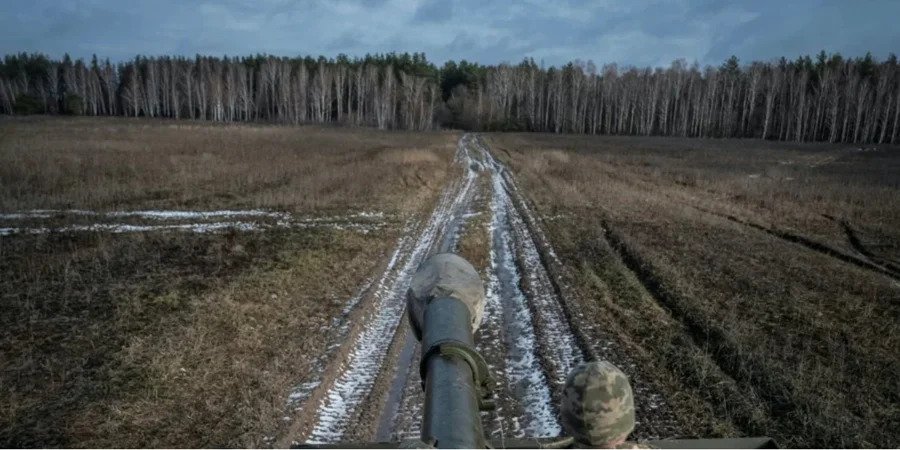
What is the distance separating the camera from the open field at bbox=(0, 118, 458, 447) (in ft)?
21.4

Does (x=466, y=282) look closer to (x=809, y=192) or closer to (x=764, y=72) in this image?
(x=809, y=192)

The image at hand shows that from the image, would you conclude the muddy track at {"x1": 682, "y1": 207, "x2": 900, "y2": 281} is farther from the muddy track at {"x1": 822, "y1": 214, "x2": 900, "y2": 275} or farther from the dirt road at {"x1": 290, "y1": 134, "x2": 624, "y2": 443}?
the dirt road at {"x1": 290, "y1": 134, "x2": 624, "y2": 443}

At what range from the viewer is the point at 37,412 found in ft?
20.9

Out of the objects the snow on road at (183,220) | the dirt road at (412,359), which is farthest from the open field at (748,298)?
the snow on road at (183,220)

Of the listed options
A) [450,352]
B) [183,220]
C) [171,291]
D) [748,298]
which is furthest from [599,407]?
[183,220]

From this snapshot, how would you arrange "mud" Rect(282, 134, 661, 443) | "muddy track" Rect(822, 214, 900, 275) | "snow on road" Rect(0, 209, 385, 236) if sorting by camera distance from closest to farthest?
"mud" Rect(282, 134, 661, 443) < "muddy track" Rect(822, 214, 900, 275) < "snow on road" Rect(0, 209, 385, 236)

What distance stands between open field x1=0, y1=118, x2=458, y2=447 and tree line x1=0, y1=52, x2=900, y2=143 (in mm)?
70764

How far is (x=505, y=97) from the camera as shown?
331ft

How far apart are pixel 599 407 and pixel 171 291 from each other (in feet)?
32.7

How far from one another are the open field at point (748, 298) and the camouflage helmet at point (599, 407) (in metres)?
4.76

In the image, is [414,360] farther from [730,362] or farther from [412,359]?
[730,362]

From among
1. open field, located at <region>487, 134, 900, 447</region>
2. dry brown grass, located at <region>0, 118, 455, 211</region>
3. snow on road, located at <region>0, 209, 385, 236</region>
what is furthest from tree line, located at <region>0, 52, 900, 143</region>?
snow on road, located at <region>0, 209, 385, 236</region>

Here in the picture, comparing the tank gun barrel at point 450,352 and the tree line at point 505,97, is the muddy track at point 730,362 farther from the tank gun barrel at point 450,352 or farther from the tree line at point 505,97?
the tree line at point 505,97

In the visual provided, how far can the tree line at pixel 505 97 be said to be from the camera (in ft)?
270
